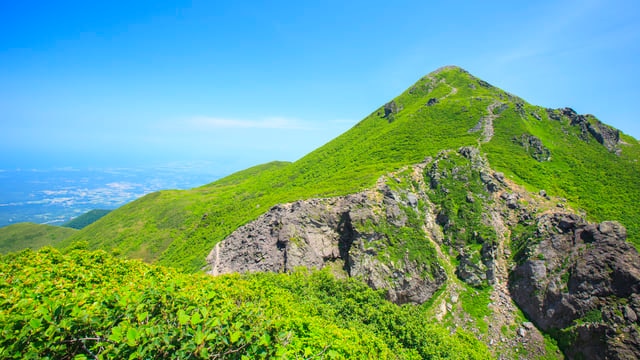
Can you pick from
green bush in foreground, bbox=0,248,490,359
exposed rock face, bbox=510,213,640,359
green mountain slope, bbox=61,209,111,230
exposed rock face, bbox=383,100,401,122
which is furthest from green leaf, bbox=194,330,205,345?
green mountain slope, bbox=61,209,111,230

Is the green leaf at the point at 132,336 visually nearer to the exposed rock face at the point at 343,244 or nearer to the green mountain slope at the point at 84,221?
the exposed rock face at the point at 343,244

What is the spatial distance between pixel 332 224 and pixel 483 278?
71.5 feet

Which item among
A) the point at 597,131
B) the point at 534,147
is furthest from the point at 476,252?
the point at 597,131

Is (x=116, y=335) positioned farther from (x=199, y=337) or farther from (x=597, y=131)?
(x=597, y=131)

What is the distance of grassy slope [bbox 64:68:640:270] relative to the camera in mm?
47906

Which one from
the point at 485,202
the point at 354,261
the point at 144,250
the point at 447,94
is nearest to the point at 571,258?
the point at 485,202

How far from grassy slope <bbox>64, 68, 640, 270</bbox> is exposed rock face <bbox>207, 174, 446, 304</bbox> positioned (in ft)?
15.7

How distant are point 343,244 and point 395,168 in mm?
19925

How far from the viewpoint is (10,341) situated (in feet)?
24.0

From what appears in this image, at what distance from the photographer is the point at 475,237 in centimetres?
4050

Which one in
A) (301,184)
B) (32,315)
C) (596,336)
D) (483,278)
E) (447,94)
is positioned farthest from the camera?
(447,94)

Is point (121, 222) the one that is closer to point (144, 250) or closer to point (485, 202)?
point (144, 250)

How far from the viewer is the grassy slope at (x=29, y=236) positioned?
315 feet

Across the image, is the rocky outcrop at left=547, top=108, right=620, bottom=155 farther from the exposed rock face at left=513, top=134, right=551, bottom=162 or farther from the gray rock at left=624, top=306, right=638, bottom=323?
the gray rock at left=624, top=306, right=638, bottom=323
